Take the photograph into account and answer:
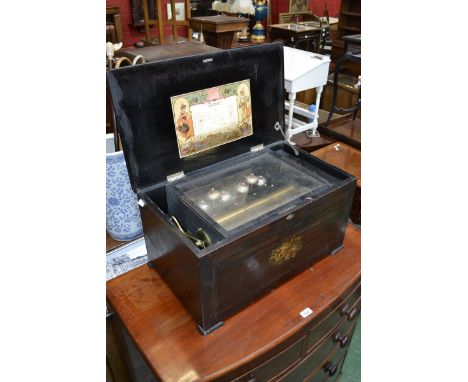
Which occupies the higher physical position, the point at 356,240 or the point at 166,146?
the point at 166,146

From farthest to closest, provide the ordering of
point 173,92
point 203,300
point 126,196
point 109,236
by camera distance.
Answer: point 109,236, point 126,196, point 173,92, point 203,300

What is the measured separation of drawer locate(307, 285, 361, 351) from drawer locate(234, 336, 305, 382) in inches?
1.9

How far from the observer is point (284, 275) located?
1011mm

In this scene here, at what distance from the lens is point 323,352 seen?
3.96 ft

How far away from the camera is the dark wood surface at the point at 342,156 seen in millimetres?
1733

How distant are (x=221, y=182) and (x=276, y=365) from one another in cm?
53

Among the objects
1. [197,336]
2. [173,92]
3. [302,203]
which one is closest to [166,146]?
[173,92]

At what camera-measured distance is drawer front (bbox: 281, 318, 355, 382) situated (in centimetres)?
112

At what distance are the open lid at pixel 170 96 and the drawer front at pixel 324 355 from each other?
666 mm

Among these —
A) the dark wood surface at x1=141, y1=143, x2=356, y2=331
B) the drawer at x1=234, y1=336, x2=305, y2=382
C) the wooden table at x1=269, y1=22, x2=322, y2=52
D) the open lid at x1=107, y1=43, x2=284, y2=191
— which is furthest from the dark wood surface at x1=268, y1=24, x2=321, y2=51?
the drawer at x1=234, y1=336, x2=305, y2=382

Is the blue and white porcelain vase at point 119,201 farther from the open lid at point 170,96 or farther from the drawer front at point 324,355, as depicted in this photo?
the drawer front at point 324,355

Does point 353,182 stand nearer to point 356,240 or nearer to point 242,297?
point 356,240

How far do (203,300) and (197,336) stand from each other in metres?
0.13

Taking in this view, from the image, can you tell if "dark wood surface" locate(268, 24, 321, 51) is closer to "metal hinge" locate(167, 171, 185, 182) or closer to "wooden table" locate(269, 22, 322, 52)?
"wooden table" locate(269, 22, 322, 52)
